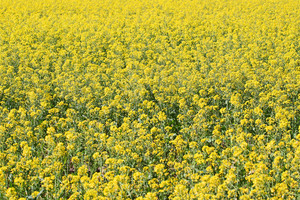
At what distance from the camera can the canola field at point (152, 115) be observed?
5.95 meters

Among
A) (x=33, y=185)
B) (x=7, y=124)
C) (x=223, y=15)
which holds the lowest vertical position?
(x=33, y=185)

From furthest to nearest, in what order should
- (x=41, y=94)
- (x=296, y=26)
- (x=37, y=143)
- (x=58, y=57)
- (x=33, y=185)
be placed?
(x=296, y=26) → (x=58, y=57) → (x=41, y=94) → (x=37, y=143) → (x=33, y=185)

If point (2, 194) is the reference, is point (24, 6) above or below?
above

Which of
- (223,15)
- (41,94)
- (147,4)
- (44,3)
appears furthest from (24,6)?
(41,94)

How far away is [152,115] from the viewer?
29.1 ft

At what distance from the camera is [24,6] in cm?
2747

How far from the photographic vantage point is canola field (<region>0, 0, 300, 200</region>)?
5945mm

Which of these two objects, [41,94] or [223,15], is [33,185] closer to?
[41,94]

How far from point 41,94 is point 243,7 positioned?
18.6 m

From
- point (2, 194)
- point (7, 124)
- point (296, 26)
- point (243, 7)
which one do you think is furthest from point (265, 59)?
point (243, 7)

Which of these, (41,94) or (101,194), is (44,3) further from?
(101,194)

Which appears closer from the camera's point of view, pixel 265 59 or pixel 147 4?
pixel 265 59

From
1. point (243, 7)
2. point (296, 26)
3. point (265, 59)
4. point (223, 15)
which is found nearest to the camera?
point (265, 59)

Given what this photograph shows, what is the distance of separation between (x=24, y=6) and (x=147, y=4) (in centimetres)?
1099
